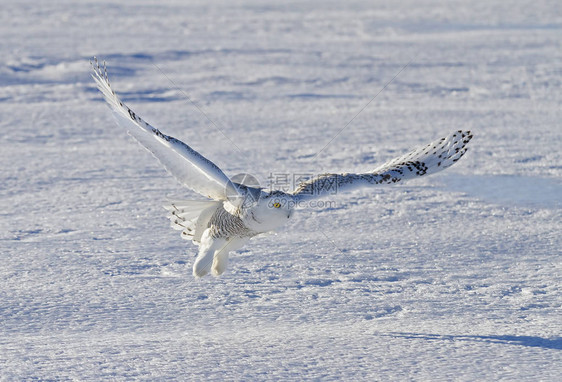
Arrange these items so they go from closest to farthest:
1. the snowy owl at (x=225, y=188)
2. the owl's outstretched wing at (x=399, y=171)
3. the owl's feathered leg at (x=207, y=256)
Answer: the snowy owl at (x=225, y=188), the owl's outstretched wing at (x=399, y=171), the owl's feathered leg at (x=207, y=256)

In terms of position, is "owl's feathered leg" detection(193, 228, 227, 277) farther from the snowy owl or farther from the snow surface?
the snow surface

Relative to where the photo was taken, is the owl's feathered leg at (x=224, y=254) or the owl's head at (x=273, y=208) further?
the owl's feathered leg at (x=224, y=254)

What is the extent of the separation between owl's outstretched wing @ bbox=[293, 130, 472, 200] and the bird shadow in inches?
26.7

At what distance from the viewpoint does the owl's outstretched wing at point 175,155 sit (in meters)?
3.05

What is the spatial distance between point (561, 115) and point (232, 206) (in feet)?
19.2

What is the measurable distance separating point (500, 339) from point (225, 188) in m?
1.30

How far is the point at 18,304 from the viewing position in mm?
3555

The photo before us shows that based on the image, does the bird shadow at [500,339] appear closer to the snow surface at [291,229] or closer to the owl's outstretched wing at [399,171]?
the snow surface at [291,229]

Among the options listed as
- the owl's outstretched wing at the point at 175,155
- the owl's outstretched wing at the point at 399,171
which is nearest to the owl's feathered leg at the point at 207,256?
the owl's outstretched wing at the point at 175,155

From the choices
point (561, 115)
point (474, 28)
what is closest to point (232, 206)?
point (561, 115)

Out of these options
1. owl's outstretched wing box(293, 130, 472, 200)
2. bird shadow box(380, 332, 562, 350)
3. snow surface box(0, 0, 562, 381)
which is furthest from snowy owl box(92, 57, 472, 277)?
bird shadow box(380, 332, 562, 350)

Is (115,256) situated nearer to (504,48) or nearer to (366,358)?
(366,358)

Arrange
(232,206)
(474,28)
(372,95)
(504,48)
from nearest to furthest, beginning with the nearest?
(232,206) < (372,95) < (504,48) < (474,28)

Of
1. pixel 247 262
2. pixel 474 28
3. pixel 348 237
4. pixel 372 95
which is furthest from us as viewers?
pixel 474 28
